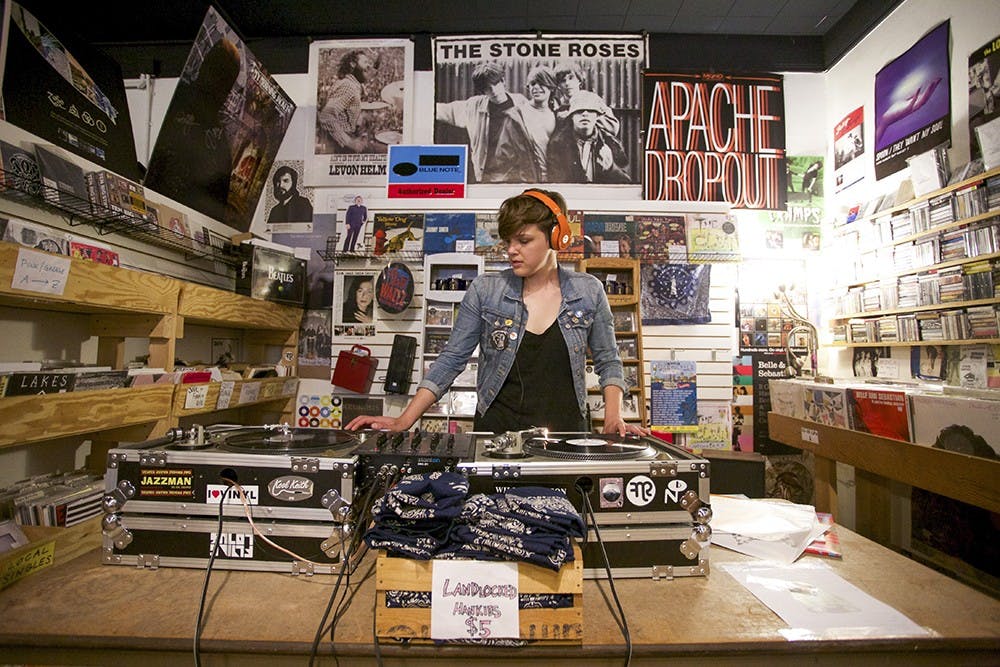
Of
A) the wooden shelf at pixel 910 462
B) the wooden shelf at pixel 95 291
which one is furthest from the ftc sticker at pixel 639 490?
the wooden shelf at pixel 95 291

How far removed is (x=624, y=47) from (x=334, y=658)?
15.5 ft

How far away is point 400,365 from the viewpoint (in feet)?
11.8

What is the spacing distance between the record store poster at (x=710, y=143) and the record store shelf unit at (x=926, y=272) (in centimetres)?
81

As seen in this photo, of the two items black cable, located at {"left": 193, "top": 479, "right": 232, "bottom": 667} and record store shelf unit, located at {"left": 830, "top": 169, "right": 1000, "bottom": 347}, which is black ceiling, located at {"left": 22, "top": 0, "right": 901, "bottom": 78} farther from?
black cable, located at {"left": 193, "top": 479, "right": 232, "bottom": 667}

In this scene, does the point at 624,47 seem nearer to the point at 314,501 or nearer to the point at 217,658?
the point at 314,501

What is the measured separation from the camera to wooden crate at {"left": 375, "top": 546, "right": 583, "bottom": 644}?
2.73 feet

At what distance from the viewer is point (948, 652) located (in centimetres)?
85

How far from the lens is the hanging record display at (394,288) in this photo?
3652 mm

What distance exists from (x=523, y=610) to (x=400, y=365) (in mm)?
2884

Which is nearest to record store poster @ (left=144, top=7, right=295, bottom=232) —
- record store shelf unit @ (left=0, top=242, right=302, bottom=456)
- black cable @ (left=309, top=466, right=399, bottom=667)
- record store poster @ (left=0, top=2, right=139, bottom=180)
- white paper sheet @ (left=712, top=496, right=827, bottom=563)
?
record store poster @ (left=0, top=2, right=139, bottom=180)

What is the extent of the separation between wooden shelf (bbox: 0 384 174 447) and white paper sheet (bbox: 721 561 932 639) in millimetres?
2442

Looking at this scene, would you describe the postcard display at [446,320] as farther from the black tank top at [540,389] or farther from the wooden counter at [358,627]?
the wooden counter at [358,627]

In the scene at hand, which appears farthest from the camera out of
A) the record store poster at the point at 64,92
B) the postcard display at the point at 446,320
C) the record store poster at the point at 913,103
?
the postcard display at the point at 446,320

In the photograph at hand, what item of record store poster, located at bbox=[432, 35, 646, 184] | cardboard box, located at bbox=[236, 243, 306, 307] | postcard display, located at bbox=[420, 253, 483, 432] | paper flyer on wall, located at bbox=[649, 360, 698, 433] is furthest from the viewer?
record store poster, located at bbox=[432, 35, 646, 184]
